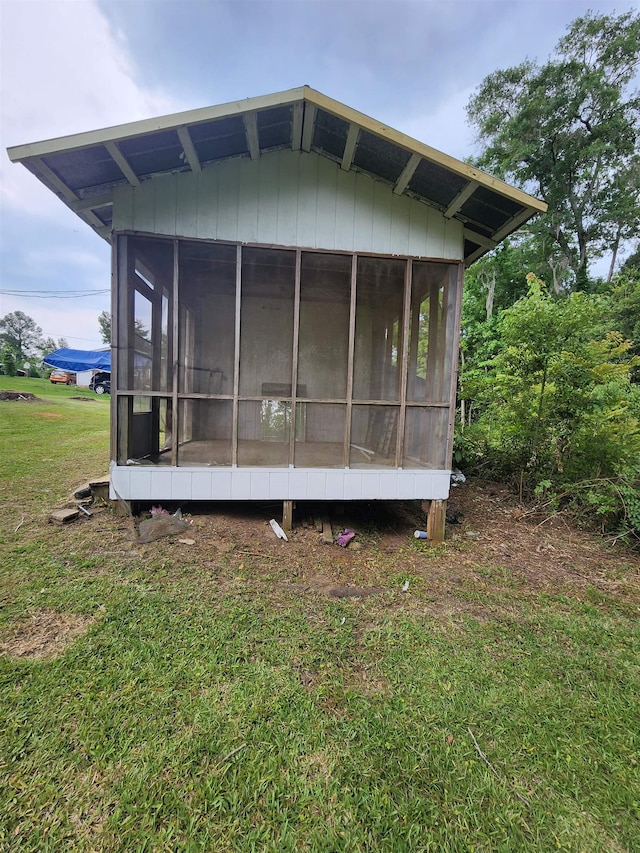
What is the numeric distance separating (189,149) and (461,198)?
8.55 feet

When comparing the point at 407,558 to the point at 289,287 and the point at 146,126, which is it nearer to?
the point at 289,287

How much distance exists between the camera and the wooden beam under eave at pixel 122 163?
3070 millimetres

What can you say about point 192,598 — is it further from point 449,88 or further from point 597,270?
point 597,270

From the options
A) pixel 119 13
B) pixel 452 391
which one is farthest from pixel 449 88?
pixel 452 391

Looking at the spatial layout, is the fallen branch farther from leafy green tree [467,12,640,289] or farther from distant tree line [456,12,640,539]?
leafy green tree [467,12,640,289]

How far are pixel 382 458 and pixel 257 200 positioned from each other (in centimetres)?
297

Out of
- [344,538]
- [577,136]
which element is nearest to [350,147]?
[344,538]

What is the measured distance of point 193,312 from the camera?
410 centimetres

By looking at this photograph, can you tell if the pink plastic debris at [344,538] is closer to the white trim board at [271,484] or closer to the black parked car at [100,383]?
the white trim board at [271,484]

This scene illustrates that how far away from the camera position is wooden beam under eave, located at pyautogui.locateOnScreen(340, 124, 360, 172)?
3293 mm

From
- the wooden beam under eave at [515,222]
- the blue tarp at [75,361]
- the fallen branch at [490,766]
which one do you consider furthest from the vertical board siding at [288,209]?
the blue tarp at [75,361]

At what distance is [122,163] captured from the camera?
3215 millimetres

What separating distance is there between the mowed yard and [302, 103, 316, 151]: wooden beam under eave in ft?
13.2

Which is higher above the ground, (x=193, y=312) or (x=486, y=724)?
(x=193, y=312)
